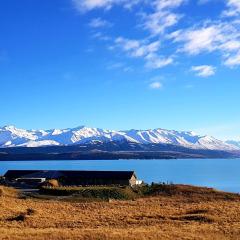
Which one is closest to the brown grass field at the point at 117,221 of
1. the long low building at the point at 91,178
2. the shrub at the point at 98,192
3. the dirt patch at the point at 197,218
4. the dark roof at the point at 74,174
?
the dirt patch at the point at 197,218

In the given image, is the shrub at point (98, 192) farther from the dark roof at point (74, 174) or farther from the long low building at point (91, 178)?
the dark roof at point (74, 174)

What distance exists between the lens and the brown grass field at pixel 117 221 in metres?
37.3

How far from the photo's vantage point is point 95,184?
97.9 m

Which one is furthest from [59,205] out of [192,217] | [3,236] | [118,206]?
Answer: [3,236]

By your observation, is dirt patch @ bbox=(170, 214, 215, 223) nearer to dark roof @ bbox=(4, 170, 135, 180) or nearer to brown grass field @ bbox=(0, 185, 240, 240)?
brown grass field @ bbox=(0, 185, 240, 240)

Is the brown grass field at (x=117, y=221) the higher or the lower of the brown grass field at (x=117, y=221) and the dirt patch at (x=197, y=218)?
the lower

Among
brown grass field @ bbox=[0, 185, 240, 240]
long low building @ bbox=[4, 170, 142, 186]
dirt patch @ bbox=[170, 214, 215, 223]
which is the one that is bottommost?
brown grass field @ bbox=[0, 185, 240, 240]

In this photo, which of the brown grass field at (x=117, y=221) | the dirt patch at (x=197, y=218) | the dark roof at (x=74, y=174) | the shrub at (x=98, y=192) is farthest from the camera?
the dark roof at (x=74, y=174)

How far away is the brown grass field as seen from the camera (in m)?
37.3

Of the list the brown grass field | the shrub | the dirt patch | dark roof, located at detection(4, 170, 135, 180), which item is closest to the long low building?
dark roof, located at detection(4, 170, 135, 180)

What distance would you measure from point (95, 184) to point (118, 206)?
36.6 meters

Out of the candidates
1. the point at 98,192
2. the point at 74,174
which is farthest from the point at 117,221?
the point at 74,174

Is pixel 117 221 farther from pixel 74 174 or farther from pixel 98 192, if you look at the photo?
pixel 74 174

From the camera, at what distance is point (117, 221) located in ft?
150
